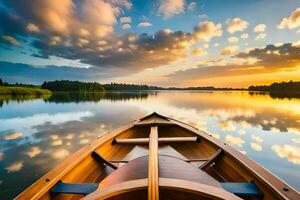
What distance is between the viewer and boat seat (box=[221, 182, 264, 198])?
1.87 meters

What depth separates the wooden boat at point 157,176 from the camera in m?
1.47

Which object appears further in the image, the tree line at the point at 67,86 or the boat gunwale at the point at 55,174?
the tree line at the point at 67,86

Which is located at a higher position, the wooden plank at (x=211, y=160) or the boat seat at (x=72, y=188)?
the boat seat at (x=72, y=188)

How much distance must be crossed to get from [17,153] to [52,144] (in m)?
1.05

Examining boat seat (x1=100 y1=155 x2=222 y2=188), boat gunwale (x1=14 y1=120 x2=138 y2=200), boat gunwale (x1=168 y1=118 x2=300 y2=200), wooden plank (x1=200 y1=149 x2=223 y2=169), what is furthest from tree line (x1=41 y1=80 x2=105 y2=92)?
boat seat (x1=100 y1=155 x2=222 y2=188)

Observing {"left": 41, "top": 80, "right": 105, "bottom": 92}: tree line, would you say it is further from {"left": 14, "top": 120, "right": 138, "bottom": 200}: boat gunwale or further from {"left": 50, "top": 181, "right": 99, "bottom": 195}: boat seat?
{"left": 50, "top": 181, "right": 99, "bottom": 195}: boat seat

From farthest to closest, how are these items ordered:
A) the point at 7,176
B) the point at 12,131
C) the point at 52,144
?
1. the point at 12,131
2. the point at 52,144
3. the point at 7,176

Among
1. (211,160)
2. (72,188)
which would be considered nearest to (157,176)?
(72,188)

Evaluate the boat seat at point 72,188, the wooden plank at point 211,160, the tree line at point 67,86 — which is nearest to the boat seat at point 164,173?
the boat seat at point 72,188

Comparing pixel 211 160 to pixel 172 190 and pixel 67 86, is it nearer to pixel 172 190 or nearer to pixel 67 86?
pixel 172 190

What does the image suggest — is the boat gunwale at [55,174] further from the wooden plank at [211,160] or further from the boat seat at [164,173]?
the wooden plank at [211,160]

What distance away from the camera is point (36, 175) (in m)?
3.85

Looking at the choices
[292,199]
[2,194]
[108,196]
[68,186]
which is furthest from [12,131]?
[292,199]

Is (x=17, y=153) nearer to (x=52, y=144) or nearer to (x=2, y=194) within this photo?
(x=52, y=144)
